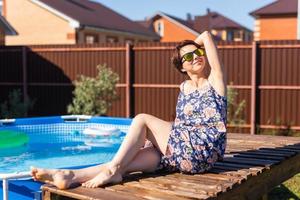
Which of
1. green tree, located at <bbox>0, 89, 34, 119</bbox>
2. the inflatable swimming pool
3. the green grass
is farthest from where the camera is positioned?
green tree, located at <bbox>0, 89, 34, 119</bbox>

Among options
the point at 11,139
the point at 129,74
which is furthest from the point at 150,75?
the point at 11,139

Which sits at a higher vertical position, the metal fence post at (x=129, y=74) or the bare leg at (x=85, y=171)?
the metal fence post at (x=129, y=74)

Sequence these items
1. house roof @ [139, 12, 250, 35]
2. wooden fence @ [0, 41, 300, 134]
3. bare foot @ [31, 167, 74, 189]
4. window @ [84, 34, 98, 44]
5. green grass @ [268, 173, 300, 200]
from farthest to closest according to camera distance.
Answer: house roof @ [139, 12, 250, 35] < window @ [84, 34, 98, 44] < wooden fence @ [0, 41, 300, 134] < green grass @ [268, 173, 300, 200] < bare foot @ [31, 167, 74, 189]

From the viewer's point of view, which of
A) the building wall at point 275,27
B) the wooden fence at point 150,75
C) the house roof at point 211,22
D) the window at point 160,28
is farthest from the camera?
the house roof at point 211,22

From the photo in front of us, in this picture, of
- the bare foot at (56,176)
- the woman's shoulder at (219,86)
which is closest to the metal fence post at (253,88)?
the woman's shoulder at (219,86)


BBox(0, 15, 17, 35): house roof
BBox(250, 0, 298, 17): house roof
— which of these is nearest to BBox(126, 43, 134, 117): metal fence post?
BBox(0, 15, 17, 35): house roof

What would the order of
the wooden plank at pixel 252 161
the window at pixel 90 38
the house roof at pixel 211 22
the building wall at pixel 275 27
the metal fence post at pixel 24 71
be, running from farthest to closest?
the house roof at pixel 211 22
the building wall at pixel 275 27
the window at pixel 90 38
the metal fence post at pixel 24 71
the wooden plank at pixel 252 161

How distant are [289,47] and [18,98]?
6598mm

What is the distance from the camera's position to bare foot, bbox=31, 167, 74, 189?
10.5ft

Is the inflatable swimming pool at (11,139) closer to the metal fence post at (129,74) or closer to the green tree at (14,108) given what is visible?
the green tree at (14,108)

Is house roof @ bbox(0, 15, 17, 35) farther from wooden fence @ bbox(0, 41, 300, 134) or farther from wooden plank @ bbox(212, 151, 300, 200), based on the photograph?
wooden plank @ bbox(212, 151, 300, 200)

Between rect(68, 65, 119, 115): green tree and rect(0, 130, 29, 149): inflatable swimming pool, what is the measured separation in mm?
1750

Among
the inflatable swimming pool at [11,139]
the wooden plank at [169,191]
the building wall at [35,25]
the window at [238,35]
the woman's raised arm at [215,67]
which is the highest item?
the window at [238,35]

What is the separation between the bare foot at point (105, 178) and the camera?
331 cm
